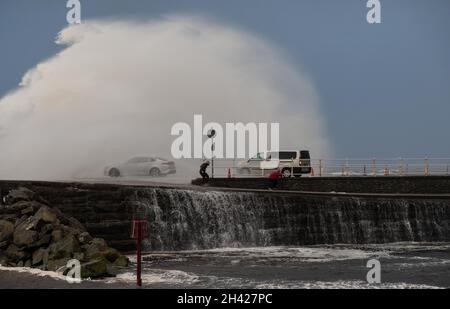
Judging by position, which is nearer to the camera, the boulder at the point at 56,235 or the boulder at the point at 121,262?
the boulder at the point at 121,262

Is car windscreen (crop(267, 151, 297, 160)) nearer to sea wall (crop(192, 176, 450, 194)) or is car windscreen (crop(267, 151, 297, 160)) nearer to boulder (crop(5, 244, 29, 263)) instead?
sea wall (crop(192, 176, 450, 194))

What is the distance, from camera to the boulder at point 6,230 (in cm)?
2061

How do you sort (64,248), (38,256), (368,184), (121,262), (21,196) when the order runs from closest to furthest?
(64,248), (38,256), (121,262), (21,196), (368,184)

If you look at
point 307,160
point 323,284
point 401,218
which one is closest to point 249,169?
point 307,160

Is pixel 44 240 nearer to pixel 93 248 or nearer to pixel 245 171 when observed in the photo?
pixel 93 248

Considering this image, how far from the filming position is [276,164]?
3806 centimetres

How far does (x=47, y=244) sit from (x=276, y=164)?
781 inches

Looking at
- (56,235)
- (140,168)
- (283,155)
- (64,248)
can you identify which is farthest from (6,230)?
(283,155)

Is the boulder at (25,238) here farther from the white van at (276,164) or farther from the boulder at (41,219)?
the white van at (276,164)

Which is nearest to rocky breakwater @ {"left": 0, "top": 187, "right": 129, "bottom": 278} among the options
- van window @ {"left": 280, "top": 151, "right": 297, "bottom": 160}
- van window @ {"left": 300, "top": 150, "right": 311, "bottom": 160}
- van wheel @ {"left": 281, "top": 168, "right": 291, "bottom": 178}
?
van wheel @ {"left": 281, "top": 168, "right": 291, "bottom": 178}

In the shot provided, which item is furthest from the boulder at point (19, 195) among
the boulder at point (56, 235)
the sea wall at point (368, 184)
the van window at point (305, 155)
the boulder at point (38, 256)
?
the van window at point (305, 155)

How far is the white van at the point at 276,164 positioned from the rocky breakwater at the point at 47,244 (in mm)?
16716
